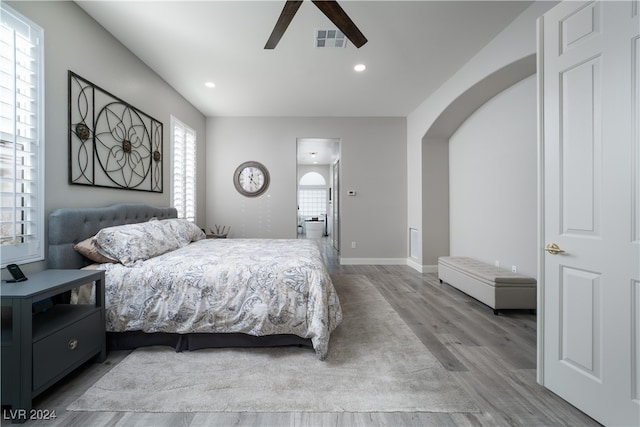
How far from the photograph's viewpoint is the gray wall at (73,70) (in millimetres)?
2010

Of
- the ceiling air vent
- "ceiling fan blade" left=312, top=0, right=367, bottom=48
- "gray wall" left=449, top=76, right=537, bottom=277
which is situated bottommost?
"gray wall" left=449, top=76, right=537, bottom=277

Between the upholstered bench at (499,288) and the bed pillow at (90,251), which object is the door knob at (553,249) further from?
the bed pillow at (90,251)

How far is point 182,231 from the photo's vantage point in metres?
3.24

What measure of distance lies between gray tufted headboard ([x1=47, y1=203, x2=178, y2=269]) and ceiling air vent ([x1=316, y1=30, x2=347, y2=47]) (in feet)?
8.87

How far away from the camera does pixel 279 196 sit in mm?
5172

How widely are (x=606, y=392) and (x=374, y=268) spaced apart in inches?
141

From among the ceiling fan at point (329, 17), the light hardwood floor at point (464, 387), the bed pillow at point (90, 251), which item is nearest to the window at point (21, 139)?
the bed pillow at point (90, 251)

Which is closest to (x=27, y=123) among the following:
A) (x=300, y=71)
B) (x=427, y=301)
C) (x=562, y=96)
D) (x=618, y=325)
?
(x=300, y=71)

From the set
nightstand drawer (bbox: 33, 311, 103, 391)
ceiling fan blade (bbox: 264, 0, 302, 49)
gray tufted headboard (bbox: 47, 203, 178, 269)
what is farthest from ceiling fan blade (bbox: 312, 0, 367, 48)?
nightstand drawer (bbox: 33, 311, 103, 391)

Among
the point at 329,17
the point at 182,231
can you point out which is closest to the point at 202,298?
the point at 182,231

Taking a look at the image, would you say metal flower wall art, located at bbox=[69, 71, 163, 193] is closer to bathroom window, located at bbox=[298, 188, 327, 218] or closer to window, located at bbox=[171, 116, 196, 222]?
window, located at bbox=[171, 116, 196, 222]

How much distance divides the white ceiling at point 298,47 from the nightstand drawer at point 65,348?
8.65 ft

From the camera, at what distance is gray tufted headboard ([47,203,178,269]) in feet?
6.51

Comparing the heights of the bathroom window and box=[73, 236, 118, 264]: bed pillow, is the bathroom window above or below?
above
